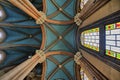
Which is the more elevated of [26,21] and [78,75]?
[26,21]

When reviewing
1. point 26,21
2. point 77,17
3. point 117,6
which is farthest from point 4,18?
point 117,6

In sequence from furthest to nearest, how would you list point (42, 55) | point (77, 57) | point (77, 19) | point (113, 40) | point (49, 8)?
point (49, 8) → point (77, 19) → point (42, 55) → point (77, 57) → point (113, 40)

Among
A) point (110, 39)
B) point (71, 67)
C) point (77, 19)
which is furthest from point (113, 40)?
point (71, 67)

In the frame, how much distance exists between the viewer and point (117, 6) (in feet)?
19.5

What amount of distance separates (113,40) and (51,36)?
330 inches

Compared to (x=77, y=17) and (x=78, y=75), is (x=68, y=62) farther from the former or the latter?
(x=77, y=17)

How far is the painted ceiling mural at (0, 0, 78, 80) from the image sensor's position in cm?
1373

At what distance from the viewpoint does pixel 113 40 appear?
6555 mm

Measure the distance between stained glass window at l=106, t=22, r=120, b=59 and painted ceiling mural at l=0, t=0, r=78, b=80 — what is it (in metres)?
6.91

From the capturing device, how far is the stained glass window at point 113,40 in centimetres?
620

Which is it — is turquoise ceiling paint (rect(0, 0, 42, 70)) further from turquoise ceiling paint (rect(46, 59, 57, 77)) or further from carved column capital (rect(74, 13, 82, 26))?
carved column capital (rect(74, 13, 82, 26))

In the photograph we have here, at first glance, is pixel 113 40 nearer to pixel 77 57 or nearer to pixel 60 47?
pixel 77 57

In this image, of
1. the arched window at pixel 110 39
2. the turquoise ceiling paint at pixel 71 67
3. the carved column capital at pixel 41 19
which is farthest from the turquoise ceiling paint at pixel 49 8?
the arched window at pixel 110 39

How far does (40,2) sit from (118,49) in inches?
391
